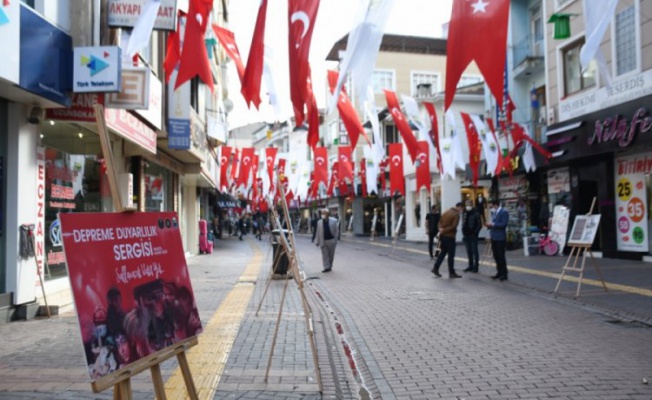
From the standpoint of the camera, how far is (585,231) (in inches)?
417

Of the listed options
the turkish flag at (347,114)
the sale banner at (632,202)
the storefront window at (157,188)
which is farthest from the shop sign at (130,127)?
the sale banner at (632,202)

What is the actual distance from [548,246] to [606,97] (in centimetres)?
524

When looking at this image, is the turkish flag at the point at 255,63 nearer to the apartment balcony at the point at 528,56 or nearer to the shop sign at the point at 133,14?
the shop sign at the point at 133,14

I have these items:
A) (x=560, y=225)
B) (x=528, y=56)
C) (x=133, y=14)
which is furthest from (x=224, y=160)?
(x=133, y=14)

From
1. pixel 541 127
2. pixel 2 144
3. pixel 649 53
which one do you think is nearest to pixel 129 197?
pixel 2 144

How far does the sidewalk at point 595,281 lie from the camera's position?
900 centimetres

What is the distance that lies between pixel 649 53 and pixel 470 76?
103 feet

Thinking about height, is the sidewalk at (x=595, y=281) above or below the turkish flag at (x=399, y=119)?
below

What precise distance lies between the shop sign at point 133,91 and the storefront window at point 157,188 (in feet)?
21.6

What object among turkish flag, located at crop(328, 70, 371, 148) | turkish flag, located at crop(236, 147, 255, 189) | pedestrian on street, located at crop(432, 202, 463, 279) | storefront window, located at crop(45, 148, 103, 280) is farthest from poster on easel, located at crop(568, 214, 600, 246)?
turkish flag, located at crop(236, 147, 255, 189)

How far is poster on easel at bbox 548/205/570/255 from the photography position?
722 inches

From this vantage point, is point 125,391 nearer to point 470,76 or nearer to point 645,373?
point 645,373

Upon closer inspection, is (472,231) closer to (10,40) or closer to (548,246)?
(548,246)

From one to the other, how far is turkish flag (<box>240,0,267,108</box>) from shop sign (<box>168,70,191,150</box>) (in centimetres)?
574
